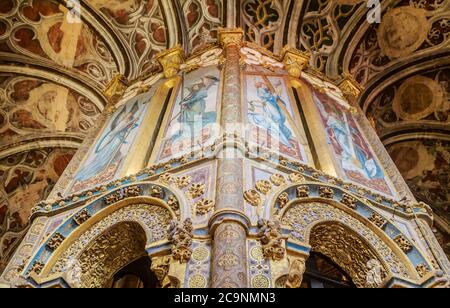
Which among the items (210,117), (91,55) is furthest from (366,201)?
(91,55)

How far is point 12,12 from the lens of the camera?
10.8m

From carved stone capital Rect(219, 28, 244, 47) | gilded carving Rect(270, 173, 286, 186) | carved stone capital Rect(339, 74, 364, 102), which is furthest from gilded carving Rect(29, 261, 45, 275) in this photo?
carved stone capital Rect(339, 74, 364, 102)

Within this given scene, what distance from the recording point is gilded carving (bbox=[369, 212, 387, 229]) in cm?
589

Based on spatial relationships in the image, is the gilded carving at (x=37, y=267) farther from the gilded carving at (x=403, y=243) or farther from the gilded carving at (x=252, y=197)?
the gilded carving at (x=403, y=243)

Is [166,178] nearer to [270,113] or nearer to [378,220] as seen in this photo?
[270,113]

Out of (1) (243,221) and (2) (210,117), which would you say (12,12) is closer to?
(2) (210,117)

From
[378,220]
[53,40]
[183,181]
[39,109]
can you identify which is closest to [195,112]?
[183,181]

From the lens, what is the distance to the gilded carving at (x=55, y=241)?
18.3 feet

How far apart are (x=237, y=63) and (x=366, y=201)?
3.31 m

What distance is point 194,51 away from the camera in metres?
9.93

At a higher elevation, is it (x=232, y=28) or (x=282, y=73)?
(x=232, y=28)

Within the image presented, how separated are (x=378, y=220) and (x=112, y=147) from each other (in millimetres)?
3777

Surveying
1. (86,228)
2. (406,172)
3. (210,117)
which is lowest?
(86,228)

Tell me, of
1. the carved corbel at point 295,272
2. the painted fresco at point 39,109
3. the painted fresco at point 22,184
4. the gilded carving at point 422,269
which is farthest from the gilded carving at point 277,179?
the painted fresco at point 22,184
